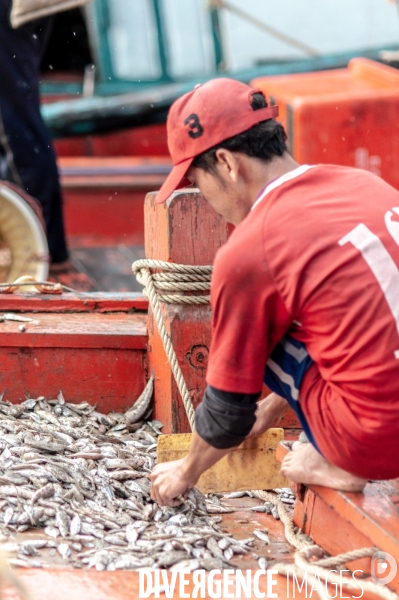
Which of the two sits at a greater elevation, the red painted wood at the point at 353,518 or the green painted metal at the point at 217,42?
the green painted metal at the point at 217,42

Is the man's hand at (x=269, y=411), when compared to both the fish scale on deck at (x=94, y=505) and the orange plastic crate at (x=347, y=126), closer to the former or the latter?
the fish scale on deck at (x=94, y=505)

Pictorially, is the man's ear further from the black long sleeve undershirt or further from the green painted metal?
the green painted metal

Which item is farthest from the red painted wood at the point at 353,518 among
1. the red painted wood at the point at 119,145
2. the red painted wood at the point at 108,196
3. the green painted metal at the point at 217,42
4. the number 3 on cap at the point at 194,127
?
the green painted metal at the point at 217,42

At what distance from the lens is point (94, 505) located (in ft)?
8.48

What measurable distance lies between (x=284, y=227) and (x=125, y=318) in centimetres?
153

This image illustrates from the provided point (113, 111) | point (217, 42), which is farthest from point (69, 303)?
point (217, 42)

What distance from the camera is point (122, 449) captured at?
2.96 meters

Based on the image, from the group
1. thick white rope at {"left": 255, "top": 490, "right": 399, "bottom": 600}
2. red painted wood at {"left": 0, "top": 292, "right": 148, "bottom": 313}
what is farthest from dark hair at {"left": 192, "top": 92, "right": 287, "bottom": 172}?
red painted wood at {"left": 0, "top": 292, "right": 148, "bottom": 313}

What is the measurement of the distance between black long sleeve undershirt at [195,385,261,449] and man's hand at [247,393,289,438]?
44cm

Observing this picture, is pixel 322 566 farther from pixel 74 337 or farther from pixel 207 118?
pixel 74 337

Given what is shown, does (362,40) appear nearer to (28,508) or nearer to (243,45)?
(243,45)

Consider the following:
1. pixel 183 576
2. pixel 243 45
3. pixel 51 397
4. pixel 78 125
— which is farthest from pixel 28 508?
pixel 243 45

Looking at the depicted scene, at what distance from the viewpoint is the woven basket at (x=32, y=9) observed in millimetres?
5039

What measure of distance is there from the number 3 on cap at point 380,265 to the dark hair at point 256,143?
0.33 m
